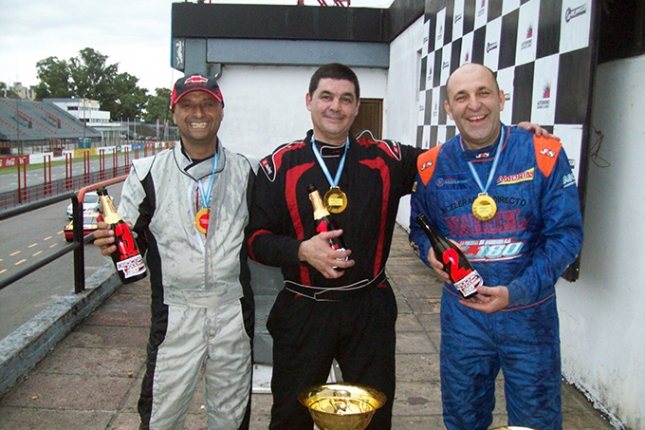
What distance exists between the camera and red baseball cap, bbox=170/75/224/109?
2.41 m

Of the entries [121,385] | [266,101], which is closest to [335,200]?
[121,385]

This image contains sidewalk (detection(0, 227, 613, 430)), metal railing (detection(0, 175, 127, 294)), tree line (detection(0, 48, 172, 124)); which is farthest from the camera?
tree line (detection(0, 48, 172, 124))

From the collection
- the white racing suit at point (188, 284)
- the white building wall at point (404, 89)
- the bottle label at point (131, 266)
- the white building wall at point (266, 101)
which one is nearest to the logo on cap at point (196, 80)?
the white racing suit at point (188, 284)

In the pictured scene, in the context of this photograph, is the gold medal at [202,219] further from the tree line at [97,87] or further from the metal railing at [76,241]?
the tree line at [97,87]

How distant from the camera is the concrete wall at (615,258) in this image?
2824mm

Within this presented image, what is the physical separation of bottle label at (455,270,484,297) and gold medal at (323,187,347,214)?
1.89 feet

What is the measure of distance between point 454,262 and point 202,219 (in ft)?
3.48

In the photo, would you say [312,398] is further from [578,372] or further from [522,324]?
[578,372]

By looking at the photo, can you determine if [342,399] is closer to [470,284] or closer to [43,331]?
[470,284]

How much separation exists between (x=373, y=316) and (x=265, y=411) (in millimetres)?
1326

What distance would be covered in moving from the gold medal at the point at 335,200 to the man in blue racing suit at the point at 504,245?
0.39 m

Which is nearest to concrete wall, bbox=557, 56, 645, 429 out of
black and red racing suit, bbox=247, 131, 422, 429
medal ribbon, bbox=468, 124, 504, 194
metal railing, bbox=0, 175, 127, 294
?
medal ribbon, bbox=468, 124, 504, 194

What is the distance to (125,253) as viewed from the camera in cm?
240

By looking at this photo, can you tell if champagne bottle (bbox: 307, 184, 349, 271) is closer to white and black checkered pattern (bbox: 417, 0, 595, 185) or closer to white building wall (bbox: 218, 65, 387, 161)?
white and black checkered pattern (bbox: 417, 0, 595, 185)
